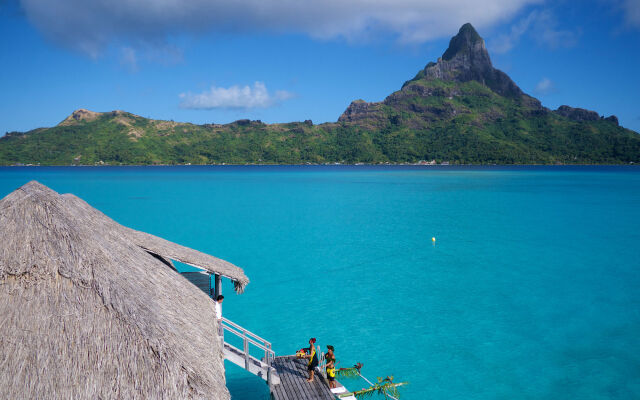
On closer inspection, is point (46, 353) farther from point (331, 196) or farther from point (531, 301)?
point (331, 196)

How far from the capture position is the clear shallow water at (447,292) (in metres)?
16.1

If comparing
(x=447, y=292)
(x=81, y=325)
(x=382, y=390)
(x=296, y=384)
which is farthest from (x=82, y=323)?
(x=447, y=292)

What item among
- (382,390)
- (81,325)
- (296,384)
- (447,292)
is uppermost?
(81,325)

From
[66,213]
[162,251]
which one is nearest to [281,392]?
[162,251]

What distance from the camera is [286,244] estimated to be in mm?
38438

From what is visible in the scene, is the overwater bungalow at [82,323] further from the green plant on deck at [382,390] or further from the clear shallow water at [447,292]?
the clear shallow water at [447,292]

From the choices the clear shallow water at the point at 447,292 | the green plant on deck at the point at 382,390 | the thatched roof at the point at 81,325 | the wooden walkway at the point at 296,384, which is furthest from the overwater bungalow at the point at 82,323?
the clear shallow water at the point at 447,292

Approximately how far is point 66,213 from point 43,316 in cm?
296

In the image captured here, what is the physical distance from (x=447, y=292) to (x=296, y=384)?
1572cm

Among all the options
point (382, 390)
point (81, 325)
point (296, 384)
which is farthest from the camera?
point (382, 390)

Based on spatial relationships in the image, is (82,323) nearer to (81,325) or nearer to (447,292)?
(81,325)

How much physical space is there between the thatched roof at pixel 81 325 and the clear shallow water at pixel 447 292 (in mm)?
7423

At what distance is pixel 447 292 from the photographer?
25.3m

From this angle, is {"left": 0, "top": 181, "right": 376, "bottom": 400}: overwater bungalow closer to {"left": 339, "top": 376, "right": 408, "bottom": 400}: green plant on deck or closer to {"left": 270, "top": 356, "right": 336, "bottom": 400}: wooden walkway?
{"left": 270, "top": 356, "right": 336, "bottom": 400}: wooden walkway
